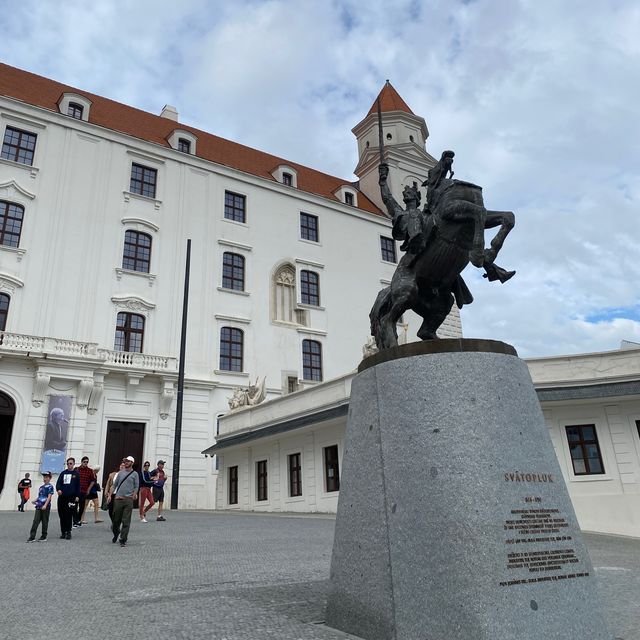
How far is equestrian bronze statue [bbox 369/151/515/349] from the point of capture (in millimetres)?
5352

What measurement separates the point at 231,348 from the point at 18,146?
1486cm

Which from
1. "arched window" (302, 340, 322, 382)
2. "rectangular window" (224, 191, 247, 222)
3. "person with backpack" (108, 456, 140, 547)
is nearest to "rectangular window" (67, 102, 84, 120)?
"rectangular window" (224, 191, 247, 222)

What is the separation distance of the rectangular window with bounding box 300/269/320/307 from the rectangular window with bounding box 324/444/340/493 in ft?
53.0

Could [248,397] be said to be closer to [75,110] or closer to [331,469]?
[331,469]

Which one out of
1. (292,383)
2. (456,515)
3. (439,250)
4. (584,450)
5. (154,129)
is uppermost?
(154,129)

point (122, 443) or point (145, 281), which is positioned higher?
point (145, 281)

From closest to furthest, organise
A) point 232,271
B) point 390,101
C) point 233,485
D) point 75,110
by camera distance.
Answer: point 233,485 < point 75,110 < point 232,271 < point 390,101

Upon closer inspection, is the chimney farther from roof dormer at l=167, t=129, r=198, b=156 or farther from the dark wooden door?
the dark wooden door

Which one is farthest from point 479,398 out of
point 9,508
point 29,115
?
point 29,115

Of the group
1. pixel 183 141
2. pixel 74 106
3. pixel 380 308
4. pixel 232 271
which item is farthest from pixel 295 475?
pixel 74 106

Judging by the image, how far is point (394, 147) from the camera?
140ft

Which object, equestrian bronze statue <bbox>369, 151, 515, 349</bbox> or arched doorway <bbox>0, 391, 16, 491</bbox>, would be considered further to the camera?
arched doorway <bbox>0, 391, 16, 491</bbox>

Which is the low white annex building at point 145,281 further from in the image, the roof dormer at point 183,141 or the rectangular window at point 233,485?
the rectangular window at point 233,485

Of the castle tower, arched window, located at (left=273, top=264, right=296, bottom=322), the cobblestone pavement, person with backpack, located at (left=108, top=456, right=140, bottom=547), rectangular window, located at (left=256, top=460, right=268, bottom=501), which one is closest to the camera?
the cobblestone pavement
